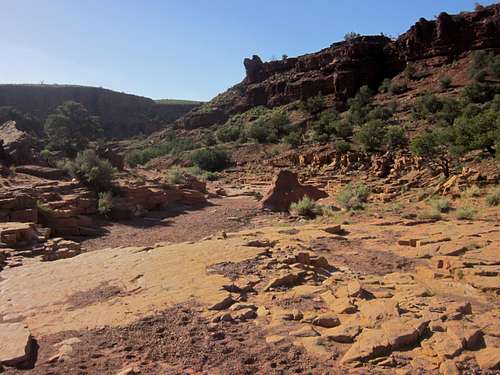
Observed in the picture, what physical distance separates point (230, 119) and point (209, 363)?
60.6 m

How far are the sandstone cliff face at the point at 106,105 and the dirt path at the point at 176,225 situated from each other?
6604 cm

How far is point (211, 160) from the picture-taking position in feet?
125

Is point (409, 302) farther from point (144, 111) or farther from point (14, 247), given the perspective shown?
point (144, 111)

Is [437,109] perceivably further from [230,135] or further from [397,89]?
[230,135]

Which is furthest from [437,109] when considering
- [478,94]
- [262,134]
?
[262,134]

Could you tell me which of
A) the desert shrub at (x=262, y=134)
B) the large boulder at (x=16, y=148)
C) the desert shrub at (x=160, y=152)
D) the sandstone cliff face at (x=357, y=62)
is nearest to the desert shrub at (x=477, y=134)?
the large boulder at (x=16, y=148)

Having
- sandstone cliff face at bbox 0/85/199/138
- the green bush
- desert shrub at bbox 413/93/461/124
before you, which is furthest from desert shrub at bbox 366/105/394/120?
sandstone cliff face at bbox 0/85/199/138

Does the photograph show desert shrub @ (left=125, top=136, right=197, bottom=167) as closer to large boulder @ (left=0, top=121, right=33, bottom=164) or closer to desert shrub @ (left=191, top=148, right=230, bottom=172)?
desert shrub @ (left=191, top=148, right=230, bottom=172)

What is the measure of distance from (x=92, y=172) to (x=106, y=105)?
2931 inches

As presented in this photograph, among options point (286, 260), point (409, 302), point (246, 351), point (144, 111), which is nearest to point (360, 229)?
point (286, 260)

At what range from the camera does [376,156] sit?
28047 millimetres

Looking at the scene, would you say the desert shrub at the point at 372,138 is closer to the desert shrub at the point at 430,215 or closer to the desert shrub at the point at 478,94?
the desert shrub at the point at 478,94

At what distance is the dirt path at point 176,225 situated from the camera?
1266 centimetres

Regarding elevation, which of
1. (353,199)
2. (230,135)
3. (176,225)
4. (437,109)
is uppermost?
(437,109)
